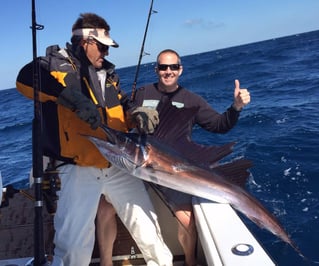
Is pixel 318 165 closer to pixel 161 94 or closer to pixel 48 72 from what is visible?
pixel 161 94

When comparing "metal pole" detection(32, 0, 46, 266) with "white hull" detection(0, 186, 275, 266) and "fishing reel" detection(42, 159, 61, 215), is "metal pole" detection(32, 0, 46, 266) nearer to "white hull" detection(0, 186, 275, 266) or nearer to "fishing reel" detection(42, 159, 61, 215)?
"white hull" detection(0, 186, 275, 266)

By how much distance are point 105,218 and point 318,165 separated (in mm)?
3886

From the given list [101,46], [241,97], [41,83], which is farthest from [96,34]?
[241,97]

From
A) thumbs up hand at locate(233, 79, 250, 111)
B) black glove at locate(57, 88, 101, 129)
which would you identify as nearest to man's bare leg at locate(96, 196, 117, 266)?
black glove at locate(57, 88, 101, 129)

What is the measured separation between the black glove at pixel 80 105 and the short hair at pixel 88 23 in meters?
0.44

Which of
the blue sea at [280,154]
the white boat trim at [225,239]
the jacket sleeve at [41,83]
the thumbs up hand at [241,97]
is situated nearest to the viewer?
the white boat trim at [225,239]

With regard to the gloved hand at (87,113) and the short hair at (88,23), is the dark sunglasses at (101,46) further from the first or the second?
the gloved hand at (87,113)

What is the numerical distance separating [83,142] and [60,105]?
26 centimetres

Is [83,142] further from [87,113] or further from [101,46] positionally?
[101,46]

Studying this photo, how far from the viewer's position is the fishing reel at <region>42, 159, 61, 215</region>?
232cm

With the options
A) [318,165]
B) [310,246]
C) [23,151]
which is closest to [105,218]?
[310,246]

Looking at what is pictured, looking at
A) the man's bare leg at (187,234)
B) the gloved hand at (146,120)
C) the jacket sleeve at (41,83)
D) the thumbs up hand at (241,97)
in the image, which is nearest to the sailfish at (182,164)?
the gloved hand at (146,120)

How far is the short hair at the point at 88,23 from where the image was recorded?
2316 millimetres

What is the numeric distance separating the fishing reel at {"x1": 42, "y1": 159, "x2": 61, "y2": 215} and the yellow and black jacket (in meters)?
0.11
